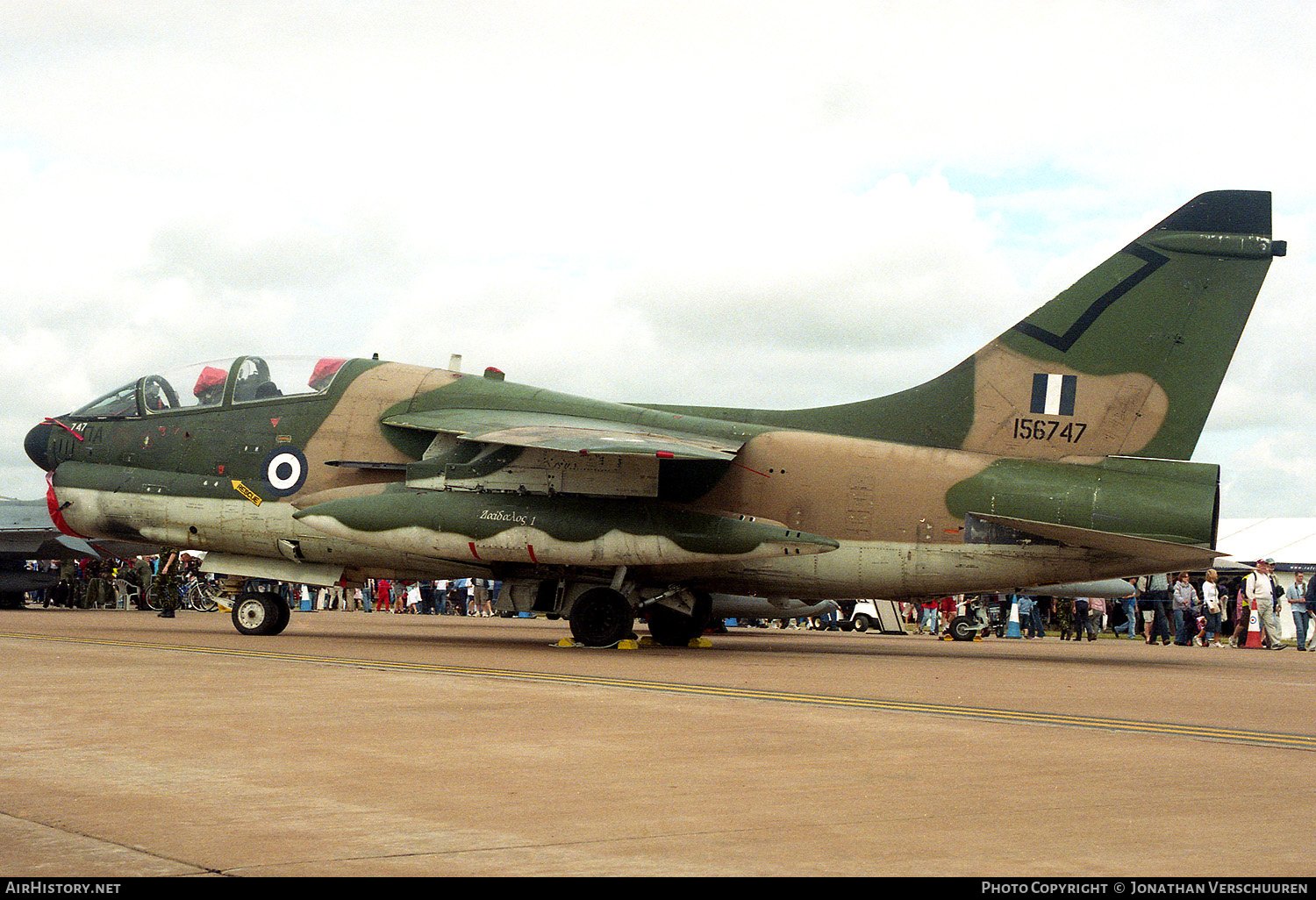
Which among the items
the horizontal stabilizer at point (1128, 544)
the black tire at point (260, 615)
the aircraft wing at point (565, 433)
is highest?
the aircraft wing at point (565, 433)

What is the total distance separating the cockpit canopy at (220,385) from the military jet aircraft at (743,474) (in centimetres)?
5

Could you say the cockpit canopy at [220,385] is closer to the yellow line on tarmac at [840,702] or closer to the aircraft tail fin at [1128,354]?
the yellow line on tarmac at [840,702]

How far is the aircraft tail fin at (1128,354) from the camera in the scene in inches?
661

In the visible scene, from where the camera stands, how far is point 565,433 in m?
17.1

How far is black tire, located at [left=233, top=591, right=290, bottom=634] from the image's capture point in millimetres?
19219

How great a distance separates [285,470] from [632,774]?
13.5 m

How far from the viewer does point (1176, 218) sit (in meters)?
17.1

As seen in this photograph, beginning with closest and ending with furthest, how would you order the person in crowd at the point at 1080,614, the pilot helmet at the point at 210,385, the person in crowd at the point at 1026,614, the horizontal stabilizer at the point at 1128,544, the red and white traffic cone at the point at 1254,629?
the horizontal stabilizer at the point at 1128,544, the pilot helmet at the point at 210,385, the red and white traffic cone at the point at 1254,629, the person in crowd at the point at 1080,614, the person in crowd at the point at 1026,614

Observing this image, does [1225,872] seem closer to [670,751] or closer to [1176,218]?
[670,751]

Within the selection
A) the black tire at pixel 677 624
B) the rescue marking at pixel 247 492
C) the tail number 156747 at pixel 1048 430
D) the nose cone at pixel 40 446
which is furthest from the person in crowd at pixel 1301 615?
the nose cone at pixel 40 446

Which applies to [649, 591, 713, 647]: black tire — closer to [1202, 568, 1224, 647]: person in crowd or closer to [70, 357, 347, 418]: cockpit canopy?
[70, 357, 347, 418]: cockpit canopy

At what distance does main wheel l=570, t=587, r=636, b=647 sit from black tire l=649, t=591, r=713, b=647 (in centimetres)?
198

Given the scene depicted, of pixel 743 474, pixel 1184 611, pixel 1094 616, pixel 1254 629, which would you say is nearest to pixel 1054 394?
pixel 743 474

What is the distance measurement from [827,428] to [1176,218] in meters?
5.62
